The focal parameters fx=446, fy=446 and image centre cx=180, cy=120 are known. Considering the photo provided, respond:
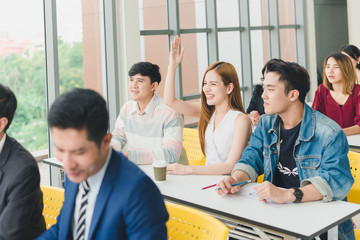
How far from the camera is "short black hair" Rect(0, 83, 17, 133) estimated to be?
1661 millimetres

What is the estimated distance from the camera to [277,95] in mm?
2363

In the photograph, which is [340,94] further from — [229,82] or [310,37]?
[310,37]

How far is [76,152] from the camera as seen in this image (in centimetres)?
114

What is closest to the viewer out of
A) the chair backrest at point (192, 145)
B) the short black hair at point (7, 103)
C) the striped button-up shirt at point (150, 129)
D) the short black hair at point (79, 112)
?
the short black hair at point (79, 112)

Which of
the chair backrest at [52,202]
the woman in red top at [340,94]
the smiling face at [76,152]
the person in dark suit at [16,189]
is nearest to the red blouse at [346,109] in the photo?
the woman in red top at [340,94]

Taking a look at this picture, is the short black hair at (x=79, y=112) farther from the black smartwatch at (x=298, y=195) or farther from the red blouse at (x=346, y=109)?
the red blouse at (x=346, y=109)

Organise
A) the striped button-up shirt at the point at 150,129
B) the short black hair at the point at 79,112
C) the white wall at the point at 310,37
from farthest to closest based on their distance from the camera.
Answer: the white wall at the point at 310,37
the striped button-up shirt at the point at 150,129
the short black hair at the point at 79,112

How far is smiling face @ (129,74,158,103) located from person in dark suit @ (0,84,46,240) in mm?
1466

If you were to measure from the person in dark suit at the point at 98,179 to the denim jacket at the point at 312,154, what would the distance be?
3.70ft

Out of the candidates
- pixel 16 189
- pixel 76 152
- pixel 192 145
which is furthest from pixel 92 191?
pixel 192 145

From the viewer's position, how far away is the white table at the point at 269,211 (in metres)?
1.77

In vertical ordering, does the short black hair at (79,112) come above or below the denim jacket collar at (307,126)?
above

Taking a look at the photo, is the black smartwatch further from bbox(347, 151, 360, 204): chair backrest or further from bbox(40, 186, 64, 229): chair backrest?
bbox(40, 186, 64, 229): chair backrest

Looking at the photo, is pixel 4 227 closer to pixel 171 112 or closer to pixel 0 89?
pixel 0 89
